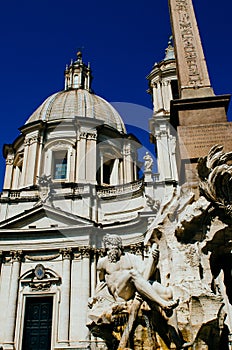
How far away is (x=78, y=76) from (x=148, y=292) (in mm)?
37990

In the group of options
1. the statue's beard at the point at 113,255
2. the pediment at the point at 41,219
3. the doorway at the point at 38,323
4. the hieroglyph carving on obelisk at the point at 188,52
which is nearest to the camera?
the statue's beard at the point at 113,255

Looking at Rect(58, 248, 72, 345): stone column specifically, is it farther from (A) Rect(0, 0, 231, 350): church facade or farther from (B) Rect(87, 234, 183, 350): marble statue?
(B) Rect(87, 234, 183, 350): marble statue

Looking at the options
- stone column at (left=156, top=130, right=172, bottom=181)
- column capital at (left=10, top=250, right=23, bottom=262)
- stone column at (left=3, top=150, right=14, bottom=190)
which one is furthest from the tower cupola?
column capital at (left=10, top=250, right=23, bottom=262)

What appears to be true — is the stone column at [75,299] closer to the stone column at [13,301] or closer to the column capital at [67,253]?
the column capital at [67,253]

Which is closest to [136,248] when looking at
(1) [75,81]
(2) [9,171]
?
(2) [9,171]

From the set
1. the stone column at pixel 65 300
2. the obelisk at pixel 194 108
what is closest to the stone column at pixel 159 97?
the stone column at pixel 65 300

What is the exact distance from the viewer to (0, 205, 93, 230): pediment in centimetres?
2361

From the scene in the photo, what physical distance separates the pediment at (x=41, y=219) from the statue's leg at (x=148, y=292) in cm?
1785

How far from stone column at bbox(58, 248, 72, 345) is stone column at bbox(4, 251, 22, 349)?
253cm

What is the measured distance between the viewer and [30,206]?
84.0 ft

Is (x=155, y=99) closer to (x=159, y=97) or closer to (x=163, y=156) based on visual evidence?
(x=159, y=97)

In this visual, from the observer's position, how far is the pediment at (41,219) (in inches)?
930

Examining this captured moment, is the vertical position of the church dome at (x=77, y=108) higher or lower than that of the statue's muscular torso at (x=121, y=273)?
higher

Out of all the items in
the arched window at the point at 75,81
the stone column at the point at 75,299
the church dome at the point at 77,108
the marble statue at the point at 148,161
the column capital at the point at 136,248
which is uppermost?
the arched window at the point at 75,81
